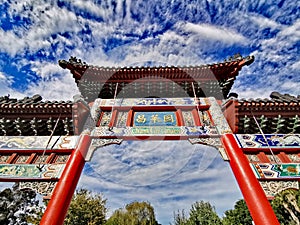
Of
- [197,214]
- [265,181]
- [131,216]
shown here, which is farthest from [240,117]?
[131,216]

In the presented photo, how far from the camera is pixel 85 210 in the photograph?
64.4 feet

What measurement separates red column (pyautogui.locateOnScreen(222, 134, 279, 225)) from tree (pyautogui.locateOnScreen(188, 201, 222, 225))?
22.5 meters

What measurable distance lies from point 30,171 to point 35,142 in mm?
1154

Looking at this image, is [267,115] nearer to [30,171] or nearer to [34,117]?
[30,171]

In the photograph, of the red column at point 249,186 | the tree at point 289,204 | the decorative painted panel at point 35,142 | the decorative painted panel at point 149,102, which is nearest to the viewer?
the red column at point 249,186

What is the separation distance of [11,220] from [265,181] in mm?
19521

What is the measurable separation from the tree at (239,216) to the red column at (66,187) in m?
22.0

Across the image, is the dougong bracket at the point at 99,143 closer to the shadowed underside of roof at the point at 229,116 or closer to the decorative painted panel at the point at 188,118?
the shadowed underside of roof at the point at 229,116

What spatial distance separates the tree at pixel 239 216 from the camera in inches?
878

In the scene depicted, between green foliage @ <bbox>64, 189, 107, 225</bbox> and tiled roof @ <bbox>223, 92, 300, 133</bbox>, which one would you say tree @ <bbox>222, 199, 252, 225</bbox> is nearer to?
green foliage @ <bbox>64, 189, 107, 225</bbox>

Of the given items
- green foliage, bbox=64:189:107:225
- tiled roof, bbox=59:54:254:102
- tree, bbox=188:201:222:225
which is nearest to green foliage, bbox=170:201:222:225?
tree, bbox=188:201:222:225

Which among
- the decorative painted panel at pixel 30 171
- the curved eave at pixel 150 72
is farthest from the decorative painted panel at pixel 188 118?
the decorative painted panel at pixel 30 171

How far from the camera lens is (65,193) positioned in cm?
515

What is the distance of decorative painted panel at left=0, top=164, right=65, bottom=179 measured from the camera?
567cm
